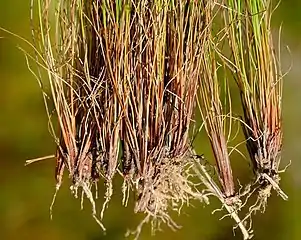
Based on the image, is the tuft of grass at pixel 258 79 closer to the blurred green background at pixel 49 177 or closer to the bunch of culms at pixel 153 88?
the bunch of culms at pixel 153 88

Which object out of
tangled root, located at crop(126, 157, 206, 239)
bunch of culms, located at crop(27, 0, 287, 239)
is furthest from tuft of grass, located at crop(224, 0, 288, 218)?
tangled root, located at crop(126, 157, 206, 239)

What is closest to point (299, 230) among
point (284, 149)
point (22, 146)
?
point (284, 149)

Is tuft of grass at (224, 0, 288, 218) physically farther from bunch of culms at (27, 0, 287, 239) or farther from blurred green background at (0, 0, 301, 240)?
blurred green background at (0, 0, 301, 240)

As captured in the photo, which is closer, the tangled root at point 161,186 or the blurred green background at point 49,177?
the tangled root at point 161,186

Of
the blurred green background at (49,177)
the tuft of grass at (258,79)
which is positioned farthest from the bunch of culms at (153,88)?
the blurred green background at (49,177)

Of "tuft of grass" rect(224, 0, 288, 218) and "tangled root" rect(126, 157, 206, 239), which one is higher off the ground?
"tuft of grass" rect(224, 0, 288, 218)

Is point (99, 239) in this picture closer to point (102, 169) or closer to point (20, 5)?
point (102, 169)
